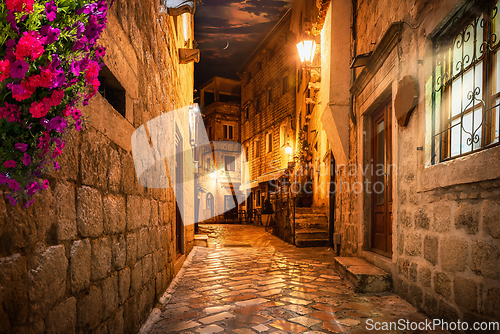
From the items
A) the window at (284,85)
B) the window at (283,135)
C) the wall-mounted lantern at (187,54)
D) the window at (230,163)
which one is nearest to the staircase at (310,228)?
the wall-mounted lantern at (187,54)

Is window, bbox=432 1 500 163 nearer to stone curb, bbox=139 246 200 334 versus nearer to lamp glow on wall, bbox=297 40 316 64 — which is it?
stone curb, bbox=139 246 200 334

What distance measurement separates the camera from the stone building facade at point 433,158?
243 cm

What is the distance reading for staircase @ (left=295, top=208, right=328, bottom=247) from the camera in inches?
379

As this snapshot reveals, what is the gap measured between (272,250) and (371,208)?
12.9 ft

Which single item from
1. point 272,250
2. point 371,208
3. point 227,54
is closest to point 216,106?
point 227,54

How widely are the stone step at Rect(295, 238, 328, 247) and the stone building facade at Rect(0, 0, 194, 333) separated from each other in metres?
6.29

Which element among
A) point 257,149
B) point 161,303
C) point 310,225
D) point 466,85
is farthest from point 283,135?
point 466,85

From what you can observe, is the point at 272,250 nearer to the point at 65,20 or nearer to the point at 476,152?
the point at 476,152

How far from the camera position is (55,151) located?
4.13 feet

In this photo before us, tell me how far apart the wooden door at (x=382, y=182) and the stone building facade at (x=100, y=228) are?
3365 millimetres

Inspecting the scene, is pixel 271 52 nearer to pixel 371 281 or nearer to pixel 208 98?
pixel 208 98

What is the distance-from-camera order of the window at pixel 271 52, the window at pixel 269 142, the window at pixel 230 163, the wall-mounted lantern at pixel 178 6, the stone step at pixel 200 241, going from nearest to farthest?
the wall-mounted lantern at pixel 178 6, the stone step at pixel 200 241, the window at pixel 271 52, the window at pixel 269 142, the window at pixel 230 163

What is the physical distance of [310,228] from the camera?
10125 mm

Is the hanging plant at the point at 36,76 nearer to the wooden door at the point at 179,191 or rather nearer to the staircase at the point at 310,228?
the wooden door at the point at 179,191
